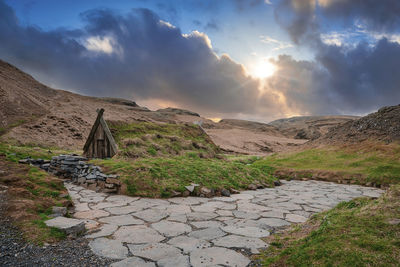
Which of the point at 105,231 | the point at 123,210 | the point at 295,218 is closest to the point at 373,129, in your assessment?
the point at 295,218

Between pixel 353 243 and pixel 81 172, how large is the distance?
7.32m

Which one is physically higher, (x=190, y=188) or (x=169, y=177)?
(x=169, y=177)

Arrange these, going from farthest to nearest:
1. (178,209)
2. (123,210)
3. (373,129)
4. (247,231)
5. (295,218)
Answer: (373,129) < (178,209) < (123,210) < (295,218) < (247,231)

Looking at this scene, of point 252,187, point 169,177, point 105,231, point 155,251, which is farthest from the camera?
point 252,187

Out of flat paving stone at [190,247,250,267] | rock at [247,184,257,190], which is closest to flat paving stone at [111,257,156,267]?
flat paving stone at [190,247,250,267]

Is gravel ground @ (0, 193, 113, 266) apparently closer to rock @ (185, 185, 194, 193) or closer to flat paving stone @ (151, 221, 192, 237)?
flat paving stone @ (151, 221, 192, 237)

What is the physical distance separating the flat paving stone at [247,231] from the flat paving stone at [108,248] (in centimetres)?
155

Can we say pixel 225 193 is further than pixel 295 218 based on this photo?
Yes

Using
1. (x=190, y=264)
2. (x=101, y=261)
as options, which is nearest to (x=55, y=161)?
(x=101, y=261)

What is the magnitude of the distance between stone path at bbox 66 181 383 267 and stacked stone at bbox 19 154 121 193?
322 mm

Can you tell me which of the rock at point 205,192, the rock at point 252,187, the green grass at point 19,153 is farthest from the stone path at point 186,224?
the green grass at point 19,153

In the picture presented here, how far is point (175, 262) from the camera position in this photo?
2477 mm

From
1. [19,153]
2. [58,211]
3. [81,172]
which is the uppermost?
[19,153]

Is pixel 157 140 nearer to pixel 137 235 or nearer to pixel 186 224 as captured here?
pixel 186 224
